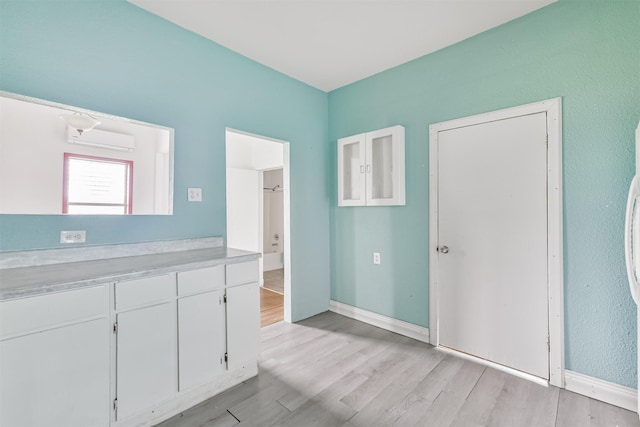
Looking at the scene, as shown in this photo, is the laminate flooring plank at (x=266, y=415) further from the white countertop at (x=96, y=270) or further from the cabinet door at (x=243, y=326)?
the white countertop at (x=96, y=270)

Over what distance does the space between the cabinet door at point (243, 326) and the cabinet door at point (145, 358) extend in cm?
35

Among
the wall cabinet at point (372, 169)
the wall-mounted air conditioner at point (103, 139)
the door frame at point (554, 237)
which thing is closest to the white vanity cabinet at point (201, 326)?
the wall-mounted air conditioner at point (103, 139)

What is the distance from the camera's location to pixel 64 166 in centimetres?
174

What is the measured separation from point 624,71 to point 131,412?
342 cm

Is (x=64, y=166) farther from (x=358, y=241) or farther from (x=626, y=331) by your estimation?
(x=626, y=331)

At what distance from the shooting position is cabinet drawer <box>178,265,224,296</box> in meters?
1.70

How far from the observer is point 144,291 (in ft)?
5.08

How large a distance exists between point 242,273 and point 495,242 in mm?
1915

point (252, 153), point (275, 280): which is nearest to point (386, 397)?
point (275, 280)

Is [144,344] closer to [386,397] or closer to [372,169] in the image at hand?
[386,397]

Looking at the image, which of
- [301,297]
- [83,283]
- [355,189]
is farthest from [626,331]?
[83,283]

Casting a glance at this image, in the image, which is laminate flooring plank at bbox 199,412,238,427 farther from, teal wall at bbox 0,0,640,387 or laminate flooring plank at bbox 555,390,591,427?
laminate flooring plank at bbox 555,390,591,427

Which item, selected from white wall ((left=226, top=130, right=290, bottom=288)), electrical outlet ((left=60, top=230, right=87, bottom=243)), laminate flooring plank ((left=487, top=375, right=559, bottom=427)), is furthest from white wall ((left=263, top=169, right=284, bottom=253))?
laminate flooring plank ((left=487, top=375, right=559, bottom=427))

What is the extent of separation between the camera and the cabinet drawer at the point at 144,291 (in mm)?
1467
